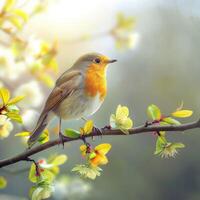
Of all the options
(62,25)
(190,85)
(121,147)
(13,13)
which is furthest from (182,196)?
(13,13)

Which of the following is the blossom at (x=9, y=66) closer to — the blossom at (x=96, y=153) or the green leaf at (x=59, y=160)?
the green leaf at (x=59, y=160)

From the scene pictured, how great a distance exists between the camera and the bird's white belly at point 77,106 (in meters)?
1.34

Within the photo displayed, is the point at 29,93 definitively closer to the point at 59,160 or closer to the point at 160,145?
the point at 59,160

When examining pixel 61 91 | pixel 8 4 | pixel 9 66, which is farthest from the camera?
→ pixel 61 91

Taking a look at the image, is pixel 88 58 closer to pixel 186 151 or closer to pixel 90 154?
pixel 90 154

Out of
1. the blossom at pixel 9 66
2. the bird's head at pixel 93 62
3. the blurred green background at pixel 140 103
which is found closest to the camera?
the blossom at pixel 9 66

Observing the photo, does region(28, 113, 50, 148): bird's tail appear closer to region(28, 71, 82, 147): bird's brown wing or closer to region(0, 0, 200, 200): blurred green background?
A: region(28, 71, 82, 147): bird's brown wing

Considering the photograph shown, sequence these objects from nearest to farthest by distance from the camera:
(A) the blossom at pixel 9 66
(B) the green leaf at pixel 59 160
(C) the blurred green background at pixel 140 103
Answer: (B) the green leaf at pixel 59 160 < (A) the blossom at pixel 9 66 < (C) the blurred green background at pixel 140 103

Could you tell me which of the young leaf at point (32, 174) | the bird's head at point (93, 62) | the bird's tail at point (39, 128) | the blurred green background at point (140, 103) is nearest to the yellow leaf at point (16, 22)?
the bird's tail at point (39, 128)

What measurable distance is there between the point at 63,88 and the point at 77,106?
0.19ft

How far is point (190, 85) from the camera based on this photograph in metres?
3.96

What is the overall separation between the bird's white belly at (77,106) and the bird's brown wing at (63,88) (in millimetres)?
16

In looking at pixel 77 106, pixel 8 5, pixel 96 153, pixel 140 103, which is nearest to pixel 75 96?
pixel 77 106

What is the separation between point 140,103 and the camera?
376cm
